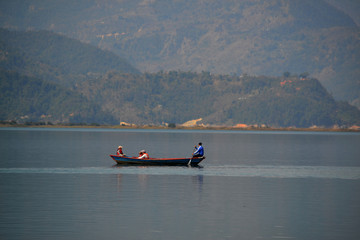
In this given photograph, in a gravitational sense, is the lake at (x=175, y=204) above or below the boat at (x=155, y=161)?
below

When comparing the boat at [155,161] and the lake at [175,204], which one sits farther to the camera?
the boat at [155,161]

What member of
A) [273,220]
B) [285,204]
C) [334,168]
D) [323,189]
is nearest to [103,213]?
[273,220]

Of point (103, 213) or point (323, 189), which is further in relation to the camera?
point (323, 189)

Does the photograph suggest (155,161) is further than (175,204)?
Yes

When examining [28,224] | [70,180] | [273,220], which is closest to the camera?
[28,224]

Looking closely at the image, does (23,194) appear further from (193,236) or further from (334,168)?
(334,168)

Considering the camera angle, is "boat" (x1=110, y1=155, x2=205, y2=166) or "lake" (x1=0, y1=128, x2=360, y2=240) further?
"boat" (x1=110, y1=155, x2=205, y2=166)

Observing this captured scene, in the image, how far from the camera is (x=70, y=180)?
61312mm

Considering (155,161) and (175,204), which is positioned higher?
(155,161)

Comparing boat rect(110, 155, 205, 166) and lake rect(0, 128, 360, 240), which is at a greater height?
boat rect(110, 155, 205, 166)

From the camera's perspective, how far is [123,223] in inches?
1465

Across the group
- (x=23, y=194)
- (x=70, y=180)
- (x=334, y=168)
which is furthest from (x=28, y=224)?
(x=334, y=168)

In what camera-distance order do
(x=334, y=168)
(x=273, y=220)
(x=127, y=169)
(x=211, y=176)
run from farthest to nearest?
1. (x=334, y=168)
2. (x=127, y=169)
3. (x=211, y=176)
4. (x=273, y=220)

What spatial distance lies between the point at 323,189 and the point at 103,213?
83.8 feet
